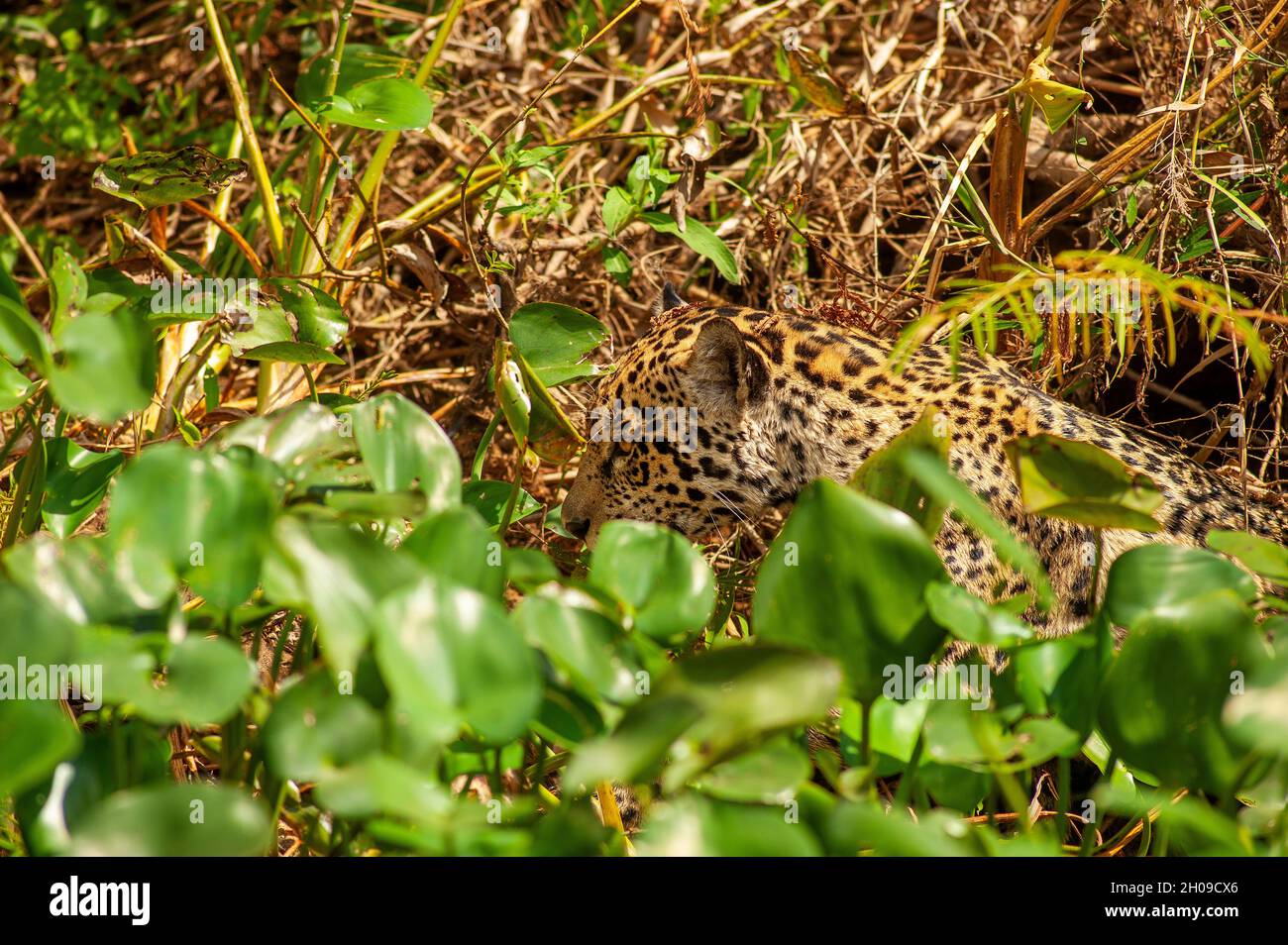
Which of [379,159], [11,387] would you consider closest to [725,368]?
[379,159]

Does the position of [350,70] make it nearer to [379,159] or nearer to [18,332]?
[379,159]

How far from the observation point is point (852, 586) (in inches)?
73.7

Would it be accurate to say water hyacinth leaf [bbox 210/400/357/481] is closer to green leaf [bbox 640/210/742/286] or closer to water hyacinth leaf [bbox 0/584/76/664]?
water hyacinth leaf [bbox 0/584/76/664]

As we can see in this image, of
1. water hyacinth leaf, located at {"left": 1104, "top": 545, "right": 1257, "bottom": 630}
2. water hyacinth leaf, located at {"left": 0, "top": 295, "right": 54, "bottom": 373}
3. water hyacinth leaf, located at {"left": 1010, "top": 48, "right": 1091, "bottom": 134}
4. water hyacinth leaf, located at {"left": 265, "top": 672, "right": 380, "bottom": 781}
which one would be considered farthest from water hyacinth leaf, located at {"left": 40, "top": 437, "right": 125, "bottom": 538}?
water hyacinth leaf, located at {"left": 1010, "top": 48, "right": 1091, "bottom": 134}

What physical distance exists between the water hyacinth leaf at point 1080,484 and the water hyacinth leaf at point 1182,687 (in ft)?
0.52

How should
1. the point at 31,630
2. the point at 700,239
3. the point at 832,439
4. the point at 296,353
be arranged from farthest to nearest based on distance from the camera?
1. the point at 700,239
2. the point at 832,439
3. the point at 296,353
4. the point at 31,630

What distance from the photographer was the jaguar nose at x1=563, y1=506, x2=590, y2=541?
3.55 m

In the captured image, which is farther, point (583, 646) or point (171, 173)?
point (171, 173)

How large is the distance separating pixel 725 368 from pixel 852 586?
142 cm

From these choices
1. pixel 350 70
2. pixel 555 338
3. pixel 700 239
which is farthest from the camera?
pixel 350 70

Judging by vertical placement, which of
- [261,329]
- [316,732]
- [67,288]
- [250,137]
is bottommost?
[316,732]

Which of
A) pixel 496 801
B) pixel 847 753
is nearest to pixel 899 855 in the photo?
pixel 847 753

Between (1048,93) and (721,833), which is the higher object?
(1048,93)

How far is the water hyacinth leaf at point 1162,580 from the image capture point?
194cm
